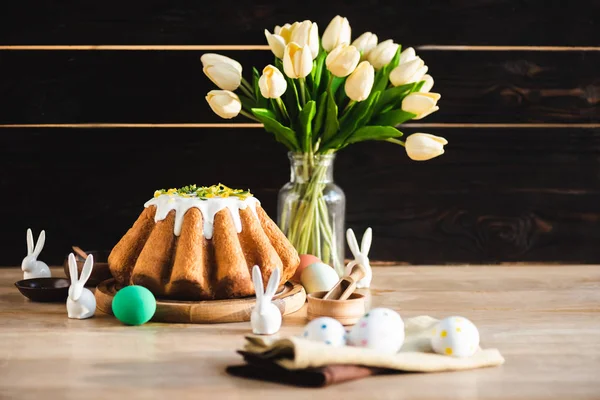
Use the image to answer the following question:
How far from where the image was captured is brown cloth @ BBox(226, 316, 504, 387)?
0.93m

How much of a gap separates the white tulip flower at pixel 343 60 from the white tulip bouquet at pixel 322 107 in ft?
0.06

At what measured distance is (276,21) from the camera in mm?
1876

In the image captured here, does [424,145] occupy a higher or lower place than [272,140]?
Answer: lower

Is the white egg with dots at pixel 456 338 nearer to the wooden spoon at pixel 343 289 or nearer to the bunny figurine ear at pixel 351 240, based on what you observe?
the wooden spoon at pixel 343 289

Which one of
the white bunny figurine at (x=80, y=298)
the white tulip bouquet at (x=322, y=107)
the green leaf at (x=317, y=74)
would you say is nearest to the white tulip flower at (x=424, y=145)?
the white tulip bouquet at (x=322, y=107)

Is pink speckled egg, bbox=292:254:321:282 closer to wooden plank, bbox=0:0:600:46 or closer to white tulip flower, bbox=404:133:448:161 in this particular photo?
white tulip flower, bbox=404:133:448:161

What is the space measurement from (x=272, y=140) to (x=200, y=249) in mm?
655

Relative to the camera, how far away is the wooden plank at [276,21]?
185 centimetres

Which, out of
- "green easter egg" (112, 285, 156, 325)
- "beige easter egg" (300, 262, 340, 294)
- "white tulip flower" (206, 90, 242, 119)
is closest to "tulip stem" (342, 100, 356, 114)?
"white tulip flower" (206, 90, 242, 119)

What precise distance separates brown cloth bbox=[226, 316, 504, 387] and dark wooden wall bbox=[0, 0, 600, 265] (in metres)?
0.92

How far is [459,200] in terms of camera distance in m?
1.94

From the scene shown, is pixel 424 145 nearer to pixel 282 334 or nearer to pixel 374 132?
pixel 374 132

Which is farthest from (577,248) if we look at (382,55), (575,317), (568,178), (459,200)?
(382,55)

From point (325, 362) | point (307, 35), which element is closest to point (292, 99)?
point (307, 35)
